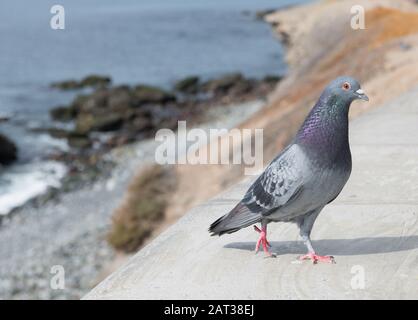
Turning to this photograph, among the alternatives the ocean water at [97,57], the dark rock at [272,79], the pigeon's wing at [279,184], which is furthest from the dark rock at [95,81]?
the pigeon's wing at [279,184]

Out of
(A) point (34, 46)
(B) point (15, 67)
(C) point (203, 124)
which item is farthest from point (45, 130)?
(A) point (34, 46)

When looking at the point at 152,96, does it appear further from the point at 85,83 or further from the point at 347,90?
the point at 347,90

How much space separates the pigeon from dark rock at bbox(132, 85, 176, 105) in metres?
29.2

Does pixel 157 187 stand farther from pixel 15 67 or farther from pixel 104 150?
pixel 15 67

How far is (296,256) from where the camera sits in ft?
17.4

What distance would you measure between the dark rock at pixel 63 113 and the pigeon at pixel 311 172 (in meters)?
27.9

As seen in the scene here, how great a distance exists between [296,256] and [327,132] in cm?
97

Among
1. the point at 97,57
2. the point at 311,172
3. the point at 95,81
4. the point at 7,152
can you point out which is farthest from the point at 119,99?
the point at 311,172

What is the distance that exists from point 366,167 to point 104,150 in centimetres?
2006

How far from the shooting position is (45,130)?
29.9 meters

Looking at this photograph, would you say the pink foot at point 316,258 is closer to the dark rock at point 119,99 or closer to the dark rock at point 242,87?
the dark rock at point 119,99

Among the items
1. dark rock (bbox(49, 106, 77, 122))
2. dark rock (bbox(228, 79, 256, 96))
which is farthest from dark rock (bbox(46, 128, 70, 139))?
dark rock (bbox(228, 79, 256, 96))

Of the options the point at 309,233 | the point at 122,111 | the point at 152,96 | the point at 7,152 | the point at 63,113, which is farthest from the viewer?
the point at 152,96

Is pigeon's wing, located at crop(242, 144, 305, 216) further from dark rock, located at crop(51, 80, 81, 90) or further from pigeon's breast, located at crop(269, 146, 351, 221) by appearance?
dark rock, located at crop(51, 80, 81, 90)
